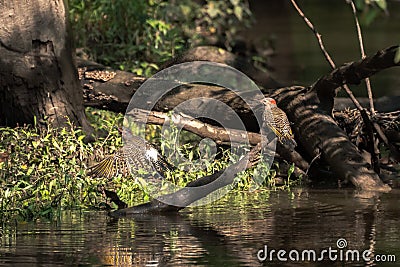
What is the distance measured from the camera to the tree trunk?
8.63 metres

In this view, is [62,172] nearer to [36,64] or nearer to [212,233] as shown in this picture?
[36,64]

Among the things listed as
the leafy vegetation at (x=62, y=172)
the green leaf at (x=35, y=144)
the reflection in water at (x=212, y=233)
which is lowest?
the reflection in water at (x=212, y=233)

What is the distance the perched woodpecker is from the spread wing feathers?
94 cm

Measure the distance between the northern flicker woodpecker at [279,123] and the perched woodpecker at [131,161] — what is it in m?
0.94

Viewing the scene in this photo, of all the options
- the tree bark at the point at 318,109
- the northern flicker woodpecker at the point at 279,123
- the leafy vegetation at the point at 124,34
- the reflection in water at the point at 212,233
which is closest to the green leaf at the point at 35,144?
the tree bark at the point at 318,109

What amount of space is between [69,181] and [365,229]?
2.26m

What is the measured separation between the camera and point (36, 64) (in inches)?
342

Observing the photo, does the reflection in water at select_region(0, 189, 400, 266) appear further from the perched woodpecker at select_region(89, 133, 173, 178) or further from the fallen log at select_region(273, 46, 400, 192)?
the perched woodpecker at select_region(89, 133, 173, 178)

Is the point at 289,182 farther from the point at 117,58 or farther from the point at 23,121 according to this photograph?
the point at 117,58

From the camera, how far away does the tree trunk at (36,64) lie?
863cm

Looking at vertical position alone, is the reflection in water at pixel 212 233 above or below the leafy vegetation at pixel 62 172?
below

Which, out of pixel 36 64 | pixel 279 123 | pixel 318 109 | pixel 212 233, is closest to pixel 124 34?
pixel 36 64

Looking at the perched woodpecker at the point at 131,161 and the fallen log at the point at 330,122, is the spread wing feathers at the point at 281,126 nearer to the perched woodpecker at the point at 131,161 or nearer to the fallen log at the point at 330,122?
the fallen log at the point at 330,122

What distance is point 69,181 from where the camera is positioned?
25.0 feet
